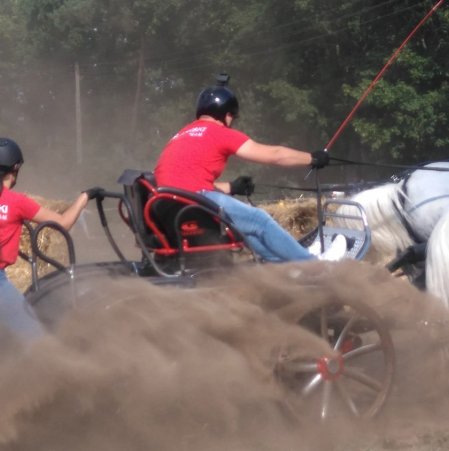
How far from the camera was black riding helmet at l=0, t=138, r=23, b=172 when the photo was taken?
217 inches

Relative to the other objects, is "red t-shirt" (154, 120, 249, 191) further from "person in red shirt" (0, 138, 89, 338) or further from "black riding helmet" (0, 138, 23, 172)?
"black riding helmet" (0, 138, 23, 172)

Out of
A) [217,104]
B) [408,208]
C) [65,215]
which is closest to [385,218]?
[408,208]

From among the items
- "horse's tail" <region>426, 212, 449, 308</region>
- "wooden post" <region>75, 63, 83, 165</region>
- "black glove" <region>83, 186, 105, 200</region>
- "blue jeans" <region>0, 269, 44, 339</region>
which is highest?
"black glove" <region>83, 186, 105, 200</region>

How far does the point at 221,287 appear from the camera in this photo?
5.58 metres

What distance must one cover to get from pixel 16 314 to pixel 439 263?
2.86m

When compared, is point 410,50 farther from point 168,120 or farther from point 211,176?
point 211,176

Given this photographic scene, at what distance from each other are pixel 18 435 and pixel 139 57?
49.6m

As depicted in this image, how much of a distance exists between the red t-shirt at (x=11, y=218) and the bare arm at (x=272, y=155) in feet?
4.54

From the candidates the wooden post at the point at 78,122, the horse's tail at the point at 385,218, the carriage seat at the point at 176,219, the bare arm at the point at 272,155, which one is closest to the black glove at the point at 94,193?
the carriage seat at the point at 176,219

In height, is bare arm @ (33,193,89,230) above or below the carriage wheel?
above

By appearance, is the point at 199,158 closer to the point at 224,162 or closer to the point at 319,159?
the point at 224,162

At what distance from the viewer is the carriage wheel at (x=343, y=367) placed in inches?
220

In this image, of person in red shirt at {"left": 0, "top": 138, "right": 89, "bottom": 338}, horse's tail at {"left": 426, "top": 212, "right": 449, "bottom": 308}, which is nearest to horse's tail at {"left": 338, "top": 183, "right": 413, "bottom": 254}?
horse's tail at {"left": 426, "top": 212, "right": 449, "bottom": 308}

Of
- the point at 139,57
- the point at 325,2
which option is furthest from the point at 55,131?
the point at 325,2
